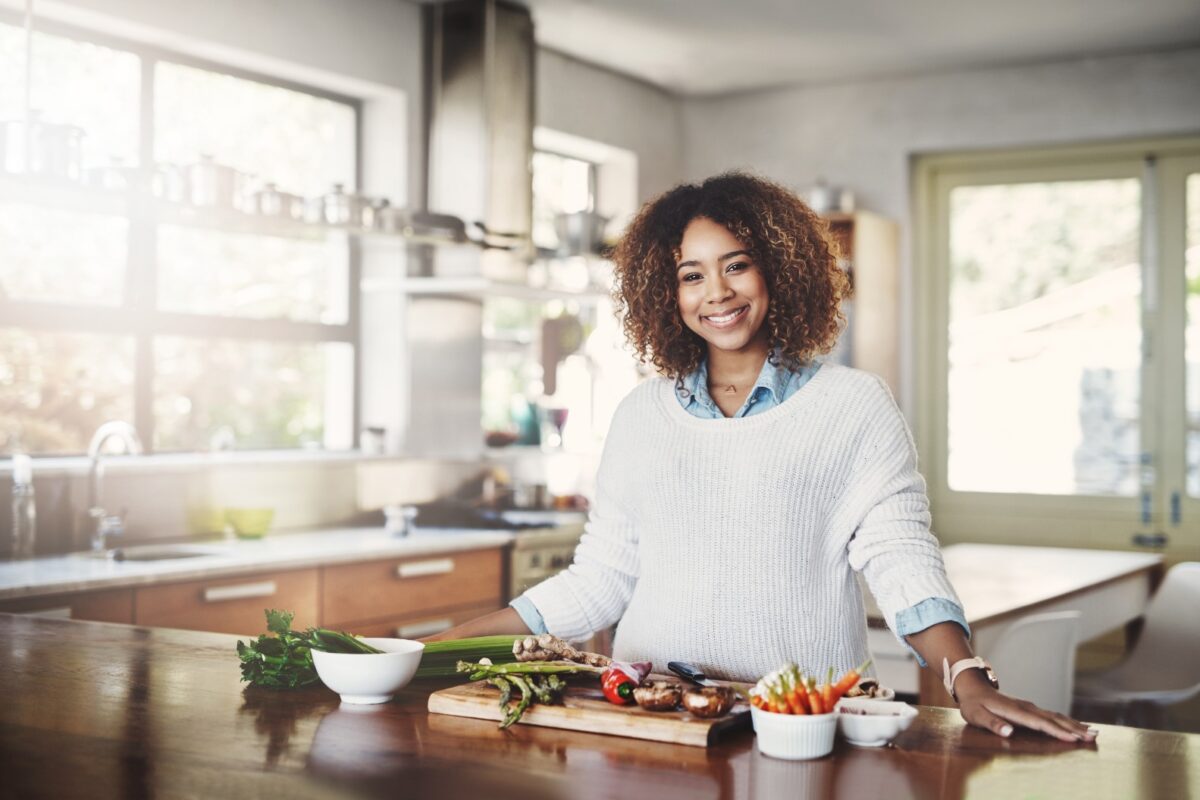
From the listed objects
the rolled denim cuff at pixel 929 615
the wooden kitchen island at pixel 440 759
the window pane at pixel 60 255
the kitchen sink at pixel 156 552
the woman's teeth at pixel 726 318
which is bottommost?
the kitchen sink at pixel 156 552

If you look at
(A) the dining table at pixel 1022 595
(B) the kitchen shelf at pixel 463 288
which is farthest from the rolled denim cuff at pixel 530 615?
(B) the kitchen shelf at pixel 463 288

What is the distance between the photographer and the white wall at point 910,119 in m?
5.82

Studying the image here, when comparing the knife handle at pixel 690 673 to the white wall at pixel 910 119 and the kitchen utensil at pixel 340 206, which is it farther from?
the white wall at pixel 910 119

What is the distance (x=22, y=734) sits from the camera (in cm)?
167

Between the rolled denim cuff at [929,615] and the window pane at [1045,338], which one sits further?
the window pane at [1045,338]

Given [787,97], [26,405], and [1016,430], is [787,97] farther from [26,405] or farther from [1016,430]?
[26,405]

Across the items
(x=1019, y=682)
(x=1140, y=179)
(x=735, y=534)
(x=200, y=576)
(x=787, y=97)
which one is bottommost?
(x=1019, y=682)

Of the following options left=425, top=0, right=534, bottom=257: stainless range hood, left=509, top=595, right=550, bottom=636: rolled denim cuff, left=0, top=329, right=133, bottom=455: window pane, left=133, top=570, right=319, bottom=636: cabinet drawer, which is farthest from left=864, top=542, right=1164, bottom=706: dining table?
left=0, top=329, right=133, bottom=455: window pane

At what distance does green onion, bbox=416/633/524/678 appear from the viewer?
1918 millimetres

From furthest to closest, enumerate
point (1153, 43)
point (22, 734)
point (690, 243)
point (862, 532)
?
point (1153, 43) < point (690, 243) < point (862, 532) < point (22, 734)

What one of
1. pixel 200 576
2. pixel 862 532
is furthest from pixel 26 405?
pixel 862 532

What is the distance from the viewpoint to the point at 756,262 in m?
2.13

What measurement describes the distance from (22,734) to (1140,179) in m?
5.53

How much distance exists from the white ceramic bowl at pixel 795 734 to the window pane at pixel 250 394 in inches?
129
